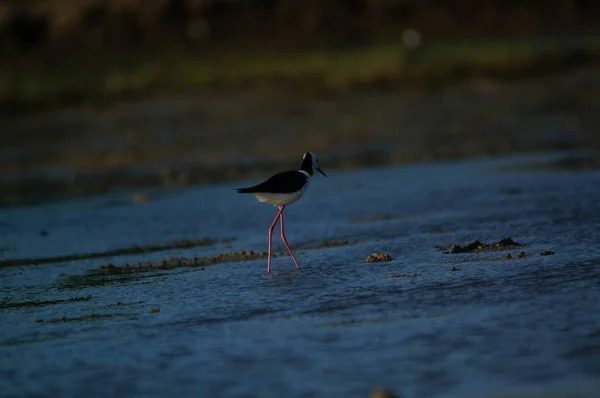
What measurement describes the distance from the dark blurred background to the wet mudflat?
15.5 ft

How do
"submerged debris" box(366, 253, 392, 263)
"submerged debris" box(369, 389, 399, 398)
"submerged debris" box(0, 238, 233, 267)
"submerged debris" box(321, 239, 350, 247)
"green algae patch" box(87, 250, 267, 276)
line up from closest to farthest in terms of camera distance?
"submerged debris" box(369, 389, 399, 398), "submerged debris" box(366, 253, 392, 263), "green algae patch" box(87, 250, 267, 276), "submerged debris" box(321, 239, 350, 247), "submerged debris" box(0, 238, 233, 267)

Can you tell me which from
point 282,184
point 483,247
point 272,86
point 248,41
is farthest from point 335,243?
point 248,41

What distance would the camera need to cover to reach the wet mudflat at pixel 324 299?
6.19m

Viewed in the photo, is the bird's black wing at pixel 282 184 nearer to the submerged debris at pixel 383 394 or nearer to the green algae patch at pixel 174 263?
the green algae patch at pixel 174 263

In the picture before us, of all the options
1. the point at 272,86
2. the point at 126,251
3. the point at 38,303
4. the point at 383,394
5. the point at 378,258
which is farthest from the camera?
the point at 272,86

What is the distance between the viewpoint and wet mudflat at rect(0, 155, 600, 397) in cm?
619

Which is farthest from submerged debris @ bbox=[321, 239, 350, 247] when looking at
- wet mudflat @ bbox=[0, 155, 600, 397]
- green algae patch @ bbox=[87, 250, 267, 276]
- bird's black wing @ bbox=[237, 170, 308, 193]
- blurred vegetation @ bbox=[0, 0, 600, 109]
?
blurred vegetation @ bbox=[0, 0, 600, 109]

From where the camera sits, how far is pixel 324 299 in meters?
8.13

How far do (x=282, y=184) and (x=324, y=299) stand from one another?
2408 millimetres

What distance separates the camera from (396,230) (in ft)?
38.0

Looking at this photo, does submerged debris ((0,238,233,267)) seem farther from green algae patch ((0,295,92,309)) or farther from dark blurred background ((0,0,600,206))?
dark blurred background ((0,0,600,206))

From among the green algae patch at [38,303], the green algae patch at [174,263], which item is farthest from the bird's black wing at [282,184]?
the green algae patch at [38,303]

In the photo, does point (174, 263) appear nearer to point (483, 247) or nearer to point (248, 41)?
point (483, 247)

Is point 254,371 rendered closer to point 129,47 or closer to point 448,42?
point 448,42
